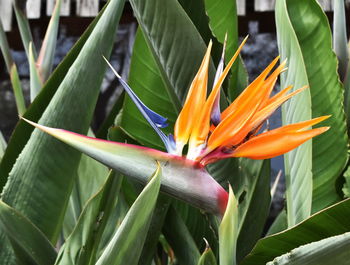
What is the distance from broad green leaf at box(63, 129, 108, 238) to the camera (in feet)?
2.79

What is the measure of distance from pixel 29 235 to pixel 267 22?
1.68 metres

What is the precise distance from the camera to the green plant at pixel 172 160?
45 centimetres

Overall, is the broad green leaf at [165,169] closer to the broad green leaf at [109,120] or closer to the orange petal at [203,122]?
the orange petal at [203,122]

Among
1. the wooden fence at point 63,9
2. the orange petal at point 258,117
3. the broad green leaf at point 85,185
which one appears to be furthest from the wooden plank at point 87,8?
the orange petal at point 258,117

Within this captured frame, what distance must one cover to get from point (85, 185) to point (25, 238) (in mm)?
304

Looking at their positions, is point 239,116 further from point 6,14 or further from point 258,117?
point 6,14

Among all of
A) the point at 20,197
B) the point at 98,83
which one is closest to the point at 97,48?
the point at 98,83

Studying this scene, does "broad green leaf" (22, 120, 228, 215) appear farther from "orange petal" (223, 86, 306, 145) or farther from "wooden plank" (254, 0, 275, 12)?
"wooden plank" (254, 0, 275, 12)

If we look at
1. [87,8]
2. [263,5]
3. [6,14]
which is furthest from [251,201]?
[6,14]

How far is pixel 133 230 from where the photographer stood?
0.45 metres

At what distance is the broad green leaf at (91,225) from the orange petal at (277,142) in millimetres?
208

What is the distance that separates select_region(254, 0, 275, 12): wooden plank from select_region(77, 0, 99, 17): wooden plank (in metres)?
0.52

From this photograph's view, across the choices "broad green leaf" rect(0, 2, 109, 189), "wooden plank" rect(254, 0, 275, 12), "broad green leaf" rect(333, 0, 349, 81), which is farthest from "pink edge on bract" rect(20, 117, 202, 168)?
"wooden plank" rect(254, 0, 275, 12)

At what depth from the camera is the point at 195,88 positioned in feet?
1.53
